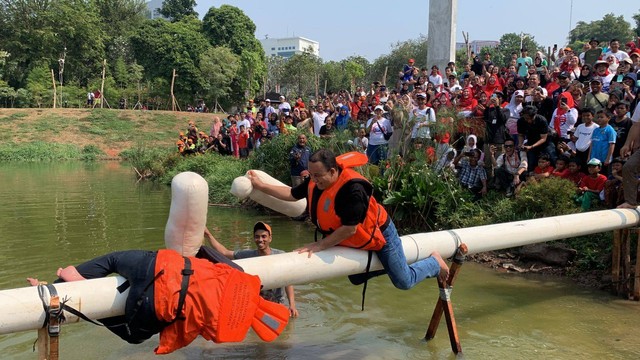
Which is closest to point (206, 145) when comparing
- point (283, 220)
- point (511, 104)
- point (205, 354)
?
point (283, 220)

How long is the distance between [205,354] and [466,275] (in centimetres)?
463

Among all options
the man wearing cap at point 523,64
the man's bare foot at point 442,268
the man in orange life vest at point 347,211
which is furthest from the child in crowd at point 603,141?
the man in orange life vest at point 347,211

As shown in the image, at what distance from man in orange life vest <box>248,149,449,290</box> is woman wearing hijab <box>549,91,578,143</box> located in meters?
6.83

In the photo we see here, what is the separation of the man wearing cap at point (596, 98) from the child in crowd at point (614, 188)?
203 cm

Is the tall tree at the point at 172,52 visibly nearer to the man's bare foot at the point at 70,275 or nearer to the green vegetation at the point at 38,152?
the green vegetation at the point at 38,152

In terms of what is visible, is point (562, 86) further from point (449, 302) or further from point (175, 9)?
point (175, 9)

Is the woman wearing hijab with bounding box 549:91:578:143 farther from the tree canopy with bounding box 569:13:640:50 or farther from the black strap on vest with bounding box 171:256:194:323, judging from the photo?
the tree canopy with bounding box 569:13:640:50

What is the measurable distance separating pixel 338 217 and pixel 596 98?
832cm

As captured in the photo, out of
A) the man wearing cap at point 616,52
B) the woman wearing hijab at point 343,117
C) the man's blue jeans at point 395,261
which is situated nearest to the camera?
the man's blue jeans at point 395,261

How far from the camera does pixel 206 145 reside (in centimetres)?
2322

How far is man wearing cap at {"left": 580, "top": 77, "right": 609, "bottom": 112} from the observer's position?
10.7 m

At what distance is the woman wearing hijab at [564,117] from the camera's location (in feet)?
34.9

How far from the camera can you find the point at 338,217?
4578mm

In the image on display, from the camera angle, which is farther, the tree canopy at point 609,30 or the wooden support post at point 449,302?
the tree canopy at point 609,30
